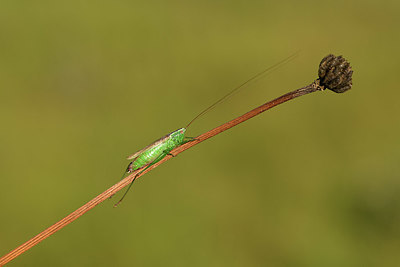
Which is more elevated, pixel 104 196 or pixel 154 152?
pixel 154 152

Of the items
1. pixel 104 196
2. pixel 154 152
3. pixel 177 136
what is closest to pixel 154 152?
pixel 154 152

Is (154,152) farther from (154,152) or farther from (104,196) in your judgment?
(104,196)

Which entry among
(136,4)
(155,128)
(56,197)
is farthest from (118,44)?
(56,197)

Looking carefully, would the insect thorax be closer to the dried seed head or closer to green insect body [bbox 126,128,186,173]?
green insect body [bbox 126,128,186,173]

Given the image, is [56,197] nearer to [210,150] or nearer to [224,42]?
[210,150]

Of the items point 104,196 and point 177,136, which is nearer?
point 104,196

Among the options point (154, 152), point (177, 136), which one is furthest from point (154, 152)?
point (177, 136)

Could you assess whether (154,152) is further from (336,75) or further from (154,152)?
(336,75)

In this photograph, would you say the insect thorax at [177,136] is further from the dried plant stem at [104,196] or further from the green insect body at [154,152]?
the dried plant stem at [104,196]

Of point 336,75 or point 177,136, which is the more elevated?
point 177,136
